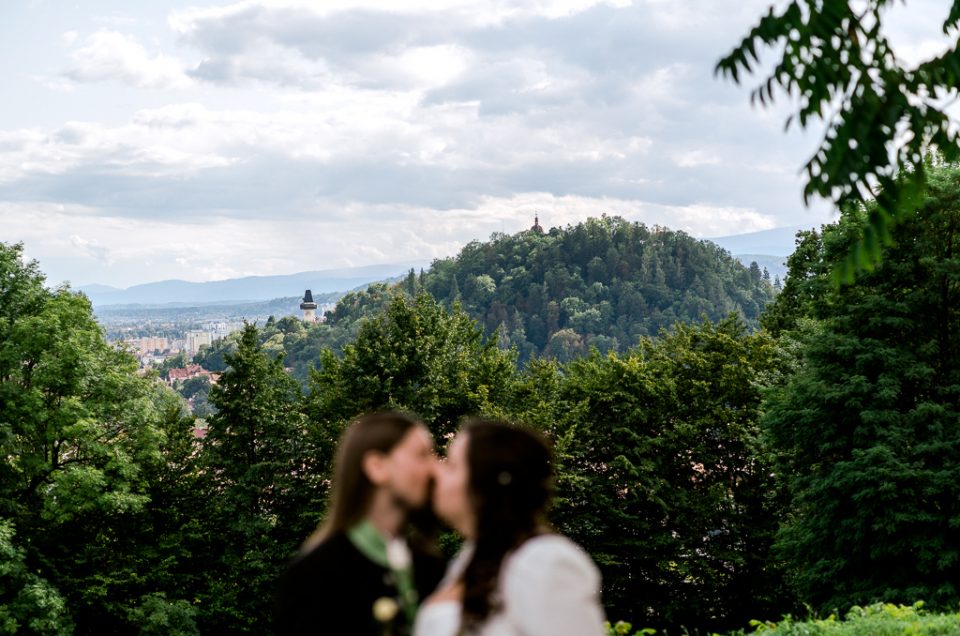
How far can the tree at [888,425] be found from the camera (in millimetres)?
16531

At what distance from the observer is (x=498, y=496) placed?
2.93 m

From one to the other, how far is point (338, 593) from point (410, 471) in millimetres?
475

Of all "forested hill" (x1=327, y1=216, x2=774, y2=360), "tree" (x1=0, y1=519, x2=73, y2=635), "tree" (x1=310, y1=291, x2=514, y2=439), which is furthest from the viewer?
"forested hill" (x1=327, y1=216, x2=774, y2=360)

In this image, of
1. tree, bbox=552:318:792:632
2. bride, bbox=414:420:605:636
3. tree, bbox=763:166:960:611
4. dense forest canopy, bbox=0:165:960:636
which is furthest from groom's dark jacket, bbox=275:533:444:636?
tree, bbox=552:318:792:632

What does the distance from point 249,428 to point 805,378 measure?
54.3ft

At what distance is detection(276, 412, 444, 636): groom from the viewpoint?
10.1ft

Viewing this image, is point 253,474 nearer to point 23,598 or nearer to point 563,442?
point 23,598

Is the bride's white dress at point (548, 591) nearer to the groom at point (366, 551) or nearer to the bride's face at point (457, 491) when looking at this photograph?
the bride's face at point (457, 491)

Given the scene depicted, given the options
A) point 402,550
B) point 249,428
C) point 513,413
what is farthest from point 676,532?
point 402,550

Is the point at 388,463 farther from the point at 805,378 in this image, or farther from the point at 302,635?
the point at 805,378

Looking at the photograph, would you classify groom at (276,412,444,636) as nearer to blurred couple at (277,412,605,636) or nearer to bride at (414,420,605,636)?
blurred couple at (277,412,605,636)

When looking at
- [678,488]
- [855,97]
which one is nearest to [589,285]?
[678,488]

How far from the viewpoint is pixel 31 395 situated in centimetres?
2320

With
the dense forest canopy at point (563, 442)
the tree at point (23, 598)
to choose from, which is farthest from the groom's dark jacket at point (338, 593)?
the tree at point (23, 598)
